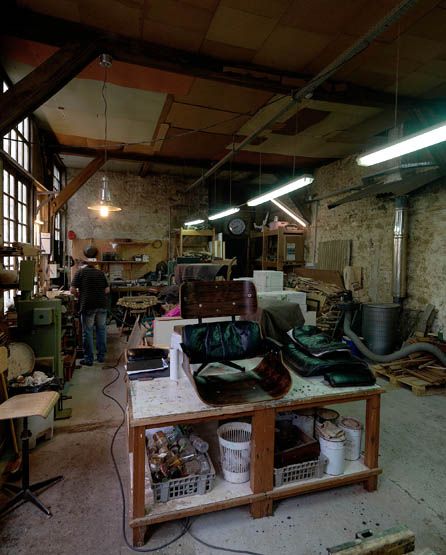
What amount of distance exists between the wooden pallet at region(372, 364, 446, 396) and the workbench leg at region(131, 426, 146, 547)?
146 inches

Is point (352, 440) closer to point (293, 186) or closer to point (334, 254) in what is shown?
point (293, 186)

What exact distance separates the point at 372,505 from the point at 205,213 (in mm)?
8554

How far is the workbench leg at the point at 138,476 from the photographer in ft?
6.02

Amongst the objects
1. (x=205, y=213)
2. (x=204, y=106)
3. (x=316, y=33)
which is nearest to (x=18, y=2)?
(x=204, y=106)

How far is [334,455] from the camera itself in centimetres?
228

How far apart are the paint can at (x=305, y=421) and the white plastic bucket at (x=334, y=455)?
215mm

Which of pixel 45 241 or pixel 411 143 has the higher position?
pixel 411 143

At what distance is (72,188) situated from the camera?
22.6ft

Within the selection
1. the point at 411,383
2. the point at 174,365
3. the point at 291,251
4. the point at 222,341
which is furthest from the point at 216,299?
the point at 291,251

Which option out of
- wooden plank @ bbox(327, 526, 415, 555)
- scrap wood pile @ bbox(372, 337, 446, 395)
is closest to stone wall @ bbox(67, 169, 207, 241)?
scrap wood pile @ bbox(372, 337, 446, 395)

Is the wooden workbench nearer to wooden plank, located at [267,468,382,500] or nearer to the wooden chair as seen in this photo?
wooden plank, located at [267,468,382,500]

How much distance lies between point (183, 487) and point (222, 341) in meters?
0.94

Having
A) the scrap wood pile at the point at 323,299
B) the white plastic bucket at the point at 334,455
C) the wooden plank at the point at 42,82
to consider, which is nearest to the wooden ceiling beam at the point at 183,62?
the wooden plank at the point at 42,82

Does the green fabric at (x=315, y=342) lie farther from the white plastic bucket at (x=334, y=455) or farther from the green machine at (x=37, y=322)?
the green machine at (x=37, y=322)
